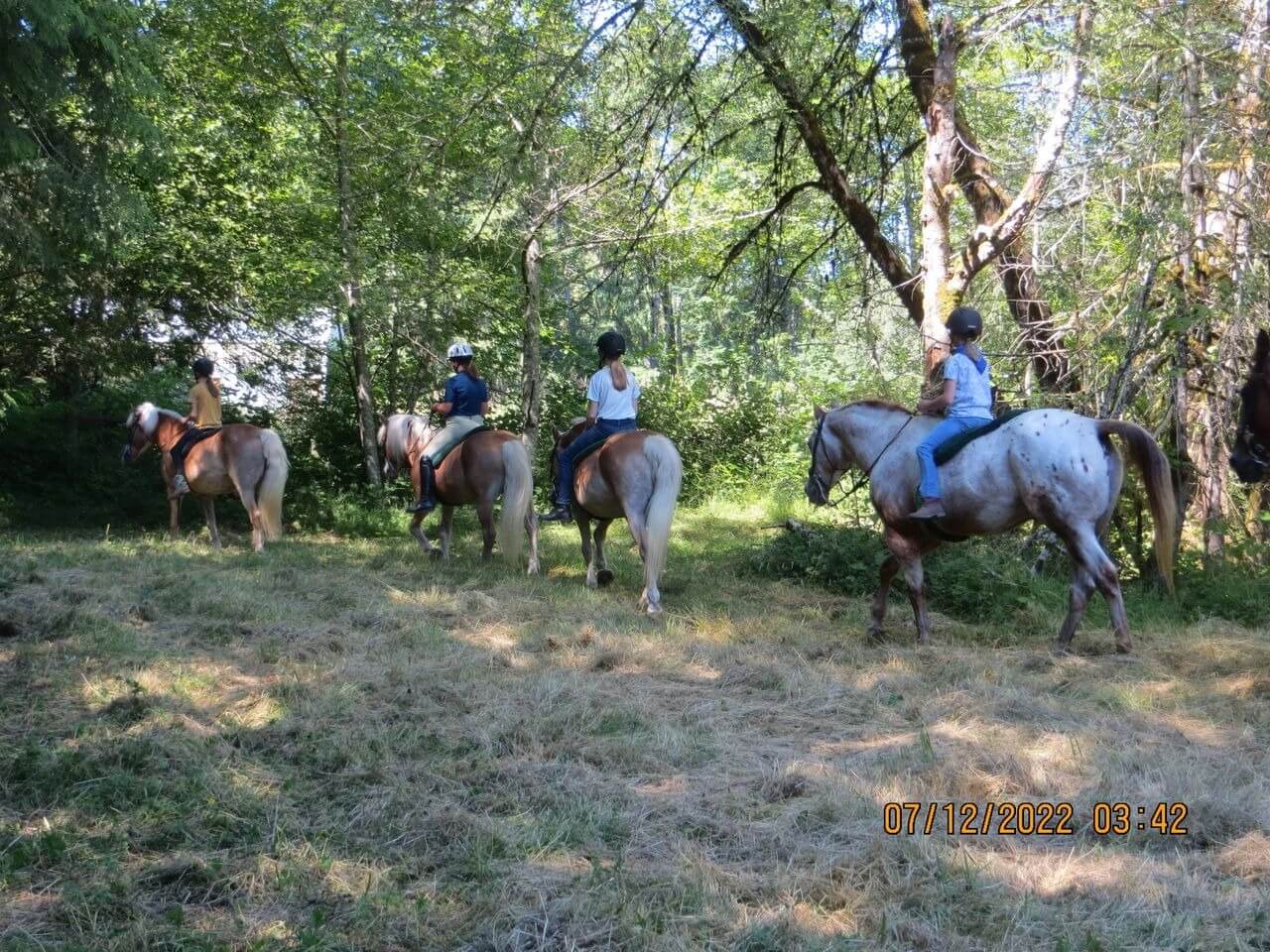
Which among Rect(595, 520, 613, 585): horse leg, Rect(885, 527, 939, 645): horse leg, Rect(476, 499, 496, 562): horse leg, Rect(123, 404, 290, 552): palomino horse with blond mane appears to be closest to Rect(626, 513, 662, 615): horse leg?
Rect(595, 520, 613, 585): horse leg

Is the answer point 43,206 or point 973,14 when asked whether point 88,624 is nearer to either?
point 43,206

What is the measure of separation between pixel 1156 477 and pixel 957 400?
1.40 metres

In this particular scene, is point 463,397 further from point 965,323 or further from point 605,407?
point 965,323

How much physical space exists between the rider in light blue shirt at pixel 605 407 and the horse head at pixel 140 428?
20.0 feet

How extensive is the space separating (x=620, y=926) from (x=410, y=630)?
4.54 m

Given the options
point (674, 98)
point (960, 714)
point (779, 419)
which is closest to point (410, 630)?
point (960, 714)

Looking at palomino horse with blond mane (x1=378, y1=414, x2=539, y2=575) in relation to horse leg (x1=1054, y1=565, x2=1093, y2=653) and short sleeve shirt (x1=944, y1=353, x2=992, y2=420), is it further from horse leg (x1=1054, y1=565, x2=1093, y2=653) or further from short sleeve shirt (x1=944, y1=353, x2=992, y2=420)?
horse leg (x1=1054, y1=565, x2=1093, y2=653)

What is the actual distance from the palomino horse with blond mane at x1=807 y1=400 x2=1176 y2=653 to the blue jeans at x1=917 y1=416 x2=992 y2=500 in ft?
0.30

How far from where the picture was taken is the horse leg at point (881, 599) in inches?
308

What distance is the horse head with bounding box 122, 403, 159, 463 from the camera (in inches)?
510

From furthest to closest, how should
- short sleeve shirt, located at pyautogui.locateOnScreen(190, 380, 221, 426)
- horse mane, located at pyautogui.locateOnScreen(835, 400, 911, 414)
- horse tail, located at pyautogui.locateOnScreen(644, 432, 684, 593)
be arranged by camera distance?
short sleeve shirt, located at pyautogui.locateOnScreen(190, 380, 221, 426) < horse tail, located at pyautogui.locateOnScreen(644, 432, 684, 593) < horse mane, located at pyautogui.locateOnScreen(835, 400, 911, 414)

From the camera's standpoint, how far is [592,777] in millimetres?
4578

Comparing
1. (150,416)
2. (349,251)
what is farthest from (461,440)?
(150,416)

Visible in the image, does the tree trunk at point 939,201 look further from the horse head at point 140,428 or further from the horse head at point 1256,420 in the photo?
the horse head at point 140,428
